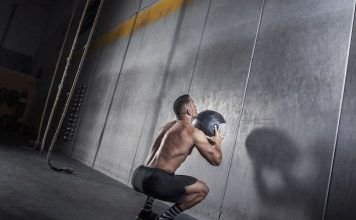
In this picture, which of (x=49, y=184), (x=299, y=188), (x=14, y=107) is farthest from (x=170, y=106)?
(x=14, y=107)

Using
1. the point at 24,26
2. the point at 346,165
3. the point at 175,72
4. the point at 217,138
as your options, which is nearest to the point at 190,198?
the point at 217,138

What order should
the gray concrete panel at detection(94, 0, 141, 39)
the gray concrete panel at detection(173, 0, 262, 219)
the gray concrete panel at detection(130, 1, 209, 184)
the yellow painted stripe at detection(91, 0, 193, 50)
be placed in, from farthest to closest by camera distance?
the gray concrete panel at detection(94, 0, 141, 39) < the yellow painted stripe at detection(91, 0, 193, 50) < the gray concrete panel at detection(130, 1, 209, 184) < the gray concrete panel at detection(173, 0, 262, 219)

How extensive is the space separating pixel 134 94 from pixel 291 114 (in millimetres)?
3733

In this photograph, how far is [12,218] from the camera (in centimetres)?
257

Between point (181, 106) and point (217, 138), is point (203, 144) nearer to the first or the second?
point (217, 138)

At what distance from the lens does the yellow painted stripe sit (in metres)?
6.31

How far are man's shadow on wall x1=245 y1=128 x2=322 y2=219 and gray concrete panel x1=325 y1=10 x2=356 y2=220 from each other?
16cm

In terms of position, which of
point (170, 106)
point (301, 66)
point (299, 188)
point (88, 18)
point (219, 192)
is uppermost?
point (88, 18)

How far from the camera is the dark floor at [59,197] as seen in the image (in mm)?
2963

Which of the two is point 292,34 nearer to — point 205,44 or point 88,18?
point 205,44

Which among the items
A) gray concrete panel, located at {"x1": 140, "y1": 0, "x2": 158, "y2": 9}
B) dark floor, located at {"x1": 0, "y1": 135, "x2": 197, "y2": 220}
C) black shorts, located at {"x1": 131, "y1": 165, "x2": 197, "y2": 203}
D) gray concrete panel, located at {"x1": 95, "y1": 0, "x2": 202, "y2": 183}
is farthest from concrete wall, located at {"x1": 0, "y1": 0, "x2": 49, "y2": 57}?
black shorts, located at {"x1": 131, "y1": 165, "x2": 197, "y2": 203}

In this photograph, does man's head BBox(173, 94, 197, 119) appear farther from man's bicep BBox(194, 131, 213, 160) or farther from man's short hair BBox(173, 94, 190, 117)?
man's bicep BBox(194, 131, 213, 160)

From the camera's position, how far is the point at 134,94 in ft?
21.5

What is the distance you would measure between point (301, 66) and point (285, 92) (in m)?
0.31
